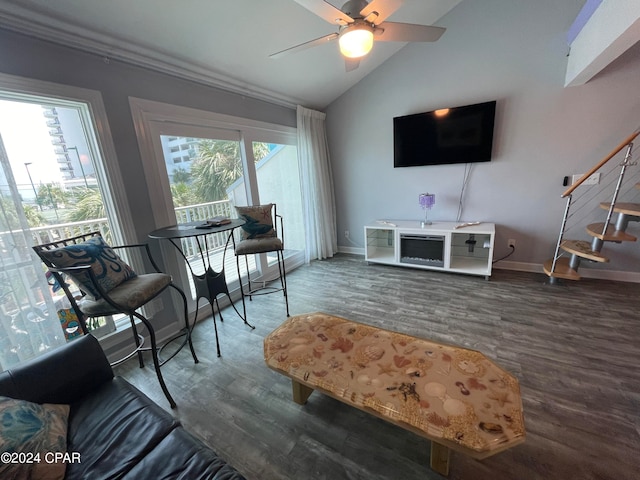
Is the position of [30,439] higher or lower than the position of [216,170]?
lower

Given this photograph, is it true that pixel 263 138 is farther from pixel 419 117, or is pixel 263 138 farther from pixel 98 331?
pixel 98 331

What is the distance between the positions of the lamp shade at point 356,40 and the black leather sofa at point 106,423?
2.15 m

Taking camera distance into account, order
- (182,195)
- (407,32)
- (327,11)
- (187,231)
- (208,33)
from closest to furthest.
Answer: (327,11) → (407,32) → (187,231) → (208,33) → (182,195)

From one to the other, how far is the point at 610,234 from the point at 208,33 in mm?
3973

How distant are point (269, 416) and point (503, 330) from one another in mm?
1942

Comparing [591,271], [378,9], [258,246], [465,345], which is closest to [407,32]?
[378,9]

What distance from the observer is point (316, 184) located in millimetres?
3828

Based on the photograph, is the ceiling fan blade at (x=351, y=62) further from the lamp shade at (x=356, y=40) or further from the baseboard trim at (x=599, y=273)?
the baseboard trim at (x=599, y=273)

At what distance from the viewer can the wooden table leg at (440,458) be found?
1.11 m

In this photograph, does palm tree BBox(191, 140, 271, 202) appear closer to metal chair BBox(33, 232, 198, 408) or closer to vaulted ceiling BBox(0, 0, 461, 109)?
vaulted ceiling BBox(0, 0, 461, 109)

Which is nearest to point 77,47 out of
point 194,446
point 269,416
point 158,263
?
point 158,263

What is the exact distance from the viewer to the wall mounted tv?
3.04 metres

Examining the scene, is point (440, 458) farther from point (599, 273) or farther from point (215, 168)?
point (599, 273)

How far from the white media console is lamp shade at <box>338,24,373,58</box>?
2.20m
